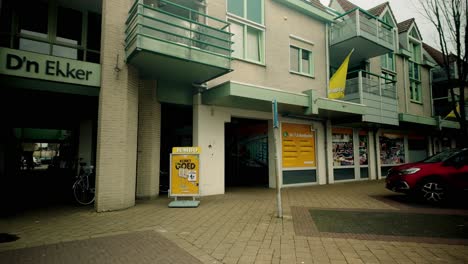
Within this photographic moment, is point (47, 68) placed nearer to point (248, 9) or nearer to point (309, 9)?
point (248, 9)

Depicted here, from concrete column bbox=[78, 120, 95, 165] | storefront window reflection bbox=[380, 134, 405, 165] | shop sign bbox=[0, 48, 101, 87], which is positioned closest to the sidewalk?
shop sign bbox=[0, 48, 101, 87]

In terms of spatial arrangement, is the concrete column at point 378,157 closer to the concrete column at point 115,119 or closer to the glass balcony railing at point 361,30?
the glass balcony railing at point 361,30

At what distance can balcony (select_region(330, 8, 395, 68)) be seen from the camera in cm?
1342

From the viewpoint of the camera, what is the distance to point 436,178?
8.01 metres

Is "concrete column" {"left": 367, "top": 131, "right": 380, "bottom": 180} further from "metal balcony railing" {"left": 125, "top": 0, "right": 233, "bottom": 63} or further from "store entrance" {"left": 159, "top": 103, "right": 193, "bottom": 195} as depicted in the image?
"metal balcony railing" {"left": 125, "top": 0, "right": 233, "bottom": 63}

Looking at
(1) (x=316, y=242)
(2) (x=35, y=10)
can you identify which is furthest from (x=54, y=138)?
(1) (x=316, y=242)

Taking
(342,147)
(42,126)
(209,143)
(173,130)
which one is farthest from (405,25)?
(42,126)

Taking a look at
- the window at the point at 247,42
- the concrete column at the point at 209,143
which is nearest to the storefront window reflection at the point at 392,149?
the window at the point at 247,42

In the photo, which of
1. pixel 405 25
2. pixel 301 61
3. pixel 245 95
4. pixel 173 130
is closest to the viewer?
pixel 245 95

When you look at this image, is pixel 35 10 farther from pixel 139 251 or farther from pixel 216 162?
pixel 139 251

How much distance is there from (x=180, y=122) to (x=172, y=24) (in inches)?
281

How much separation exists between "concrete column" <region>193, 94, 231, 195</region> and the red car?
6085 millimetres

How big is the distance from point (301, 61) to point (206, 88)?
224 inches

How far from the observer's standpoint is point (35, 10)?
334 inches
